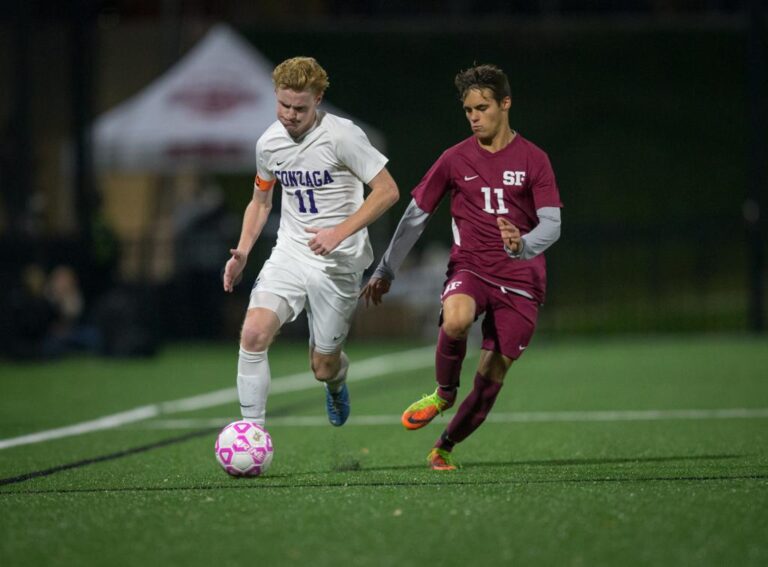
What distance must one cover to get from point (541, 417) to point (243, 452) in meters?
4.26

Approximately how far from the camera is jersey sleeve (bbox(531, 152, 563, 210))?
288 inches

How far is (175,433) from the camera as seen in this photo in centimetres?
1015

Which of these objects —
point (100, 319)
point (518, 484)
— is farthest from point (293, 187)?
point (100, 319)

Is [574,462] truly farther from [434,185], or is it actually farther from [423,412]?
[434,185]

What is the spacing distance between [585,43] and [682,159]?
3101mm

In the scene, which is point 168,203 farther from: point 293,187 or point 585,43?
point 293,187

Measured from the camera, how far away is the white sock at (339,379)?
8.30 m

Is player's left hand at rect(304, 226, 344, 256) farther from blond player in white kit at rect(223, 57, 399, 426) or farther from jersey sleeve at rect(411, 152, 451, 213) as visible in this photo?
jersey sleeve at rect(411, 152, 451, 213)

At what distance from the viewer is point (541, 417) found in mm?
10805

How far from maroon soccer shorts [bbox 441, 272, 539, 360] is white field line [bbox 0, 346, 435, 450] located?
3579 millimetres

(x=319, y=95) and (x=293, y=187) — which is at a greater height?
(x=319, y=95)

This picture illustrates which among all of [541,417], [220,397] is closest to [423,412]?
[541,417]

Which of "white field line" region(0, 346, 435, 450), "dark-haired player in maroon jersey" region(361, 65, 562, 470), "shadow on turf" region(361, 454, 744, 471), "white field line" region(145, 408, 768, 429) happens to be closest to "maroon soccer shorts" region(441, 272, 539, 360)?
"dark-haired player in maroon jersey" region(361, 65, 562, 470)

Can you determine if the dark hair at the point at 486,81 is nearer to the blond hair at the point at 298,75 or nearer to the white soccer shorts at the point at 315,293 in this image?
the blond hair at the point at 298,75
